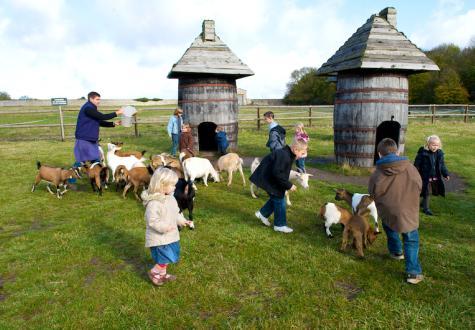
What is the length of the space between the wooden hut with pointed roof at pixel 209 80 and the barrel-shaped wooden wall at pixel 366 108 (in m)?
3.68

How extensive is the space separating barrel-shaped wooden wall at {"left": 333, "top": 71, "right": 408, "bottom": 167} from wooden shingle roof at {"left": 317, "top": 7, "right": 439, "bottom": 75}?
1.26ft

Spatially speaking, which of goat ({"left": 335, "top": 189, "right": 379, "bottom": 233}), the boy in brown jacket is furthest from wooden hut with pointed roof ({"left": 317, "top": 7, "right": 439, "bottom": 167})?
the boy in brown jacket

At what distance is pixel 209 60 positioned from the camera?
11922 mm

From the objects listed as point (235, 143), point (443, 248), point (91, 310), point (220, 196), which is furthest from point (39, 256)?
point (235, 143)

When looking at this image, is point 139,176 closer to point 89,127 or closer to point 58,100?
point 89,127

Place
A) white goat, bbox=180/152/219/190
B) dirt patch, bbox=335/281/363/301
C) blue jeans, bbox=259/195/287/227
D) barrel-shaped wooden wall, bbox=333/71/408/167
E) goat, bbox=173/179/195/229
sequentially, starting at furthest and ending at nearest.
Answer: barrel-shaped wooden wall, bbox=333/71/408/167, white goat, bbox=180/152/219/190, goat, bbox=173/179/195/229, blue jeans, bbox=259/195/287/227, dirt patch, bbox=335/281/363/301

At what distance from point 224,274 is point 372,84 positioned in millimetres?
7810

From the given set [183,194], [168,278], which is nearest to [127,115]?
[183,194]

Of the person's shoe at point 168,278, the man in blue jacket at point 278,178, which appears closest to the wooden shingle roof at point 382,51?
the man in blue jacket at point 278,178

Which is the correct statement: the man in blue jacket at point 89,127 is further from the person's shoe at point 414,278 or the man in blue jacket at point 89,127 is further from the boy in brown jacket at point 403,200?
the person's shoe at point 414,278

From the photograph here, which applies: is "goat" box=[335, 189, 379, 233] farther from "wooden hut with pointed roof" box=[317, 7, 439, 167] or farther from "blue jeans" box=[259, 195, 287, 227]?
"wooden hut with pointed roof" box=[317, 7, 439, 167]

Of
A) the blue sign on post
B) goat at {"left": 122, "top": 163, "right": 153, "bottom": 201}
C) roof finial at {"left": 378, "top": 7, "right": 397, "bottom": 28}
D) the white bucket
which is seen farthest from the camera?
the blue sign on post

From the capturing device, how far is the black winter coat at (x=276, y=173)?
5359 mm

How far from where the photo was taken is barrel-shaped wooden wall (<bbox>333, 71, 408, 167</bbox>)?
9.88 metres
